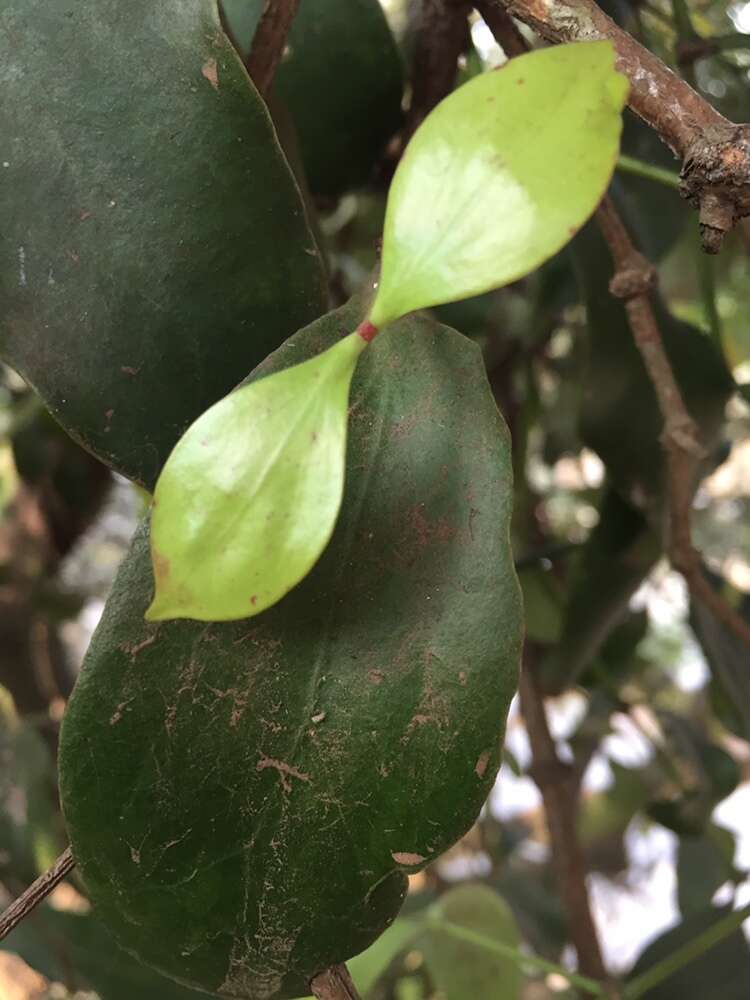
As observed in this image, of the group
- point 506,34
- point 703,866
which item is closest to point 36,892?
point 506,34

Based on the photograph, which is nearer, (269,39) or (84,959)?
(269,39)

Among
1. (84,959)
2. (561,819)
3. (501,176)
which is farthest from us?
(561,819)

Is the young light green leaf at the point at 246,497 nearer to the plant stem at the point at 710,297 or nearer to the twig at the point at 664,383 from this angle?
the twig at the point at 664,383

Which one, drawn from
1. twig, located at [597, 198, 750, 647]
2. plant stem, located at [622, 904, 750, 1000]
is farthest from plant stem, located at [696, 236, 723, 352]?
plant stem, located at [622, 904, 750, 1000]

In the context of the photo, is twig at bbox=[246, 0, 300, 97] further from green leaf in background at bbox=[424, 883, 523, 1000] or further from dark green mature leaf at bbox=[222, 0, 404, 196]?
green leaf in background at bbox=[424, 883, 523, 1000]

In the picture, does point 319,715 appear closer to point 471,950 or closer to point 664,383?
point 664,383

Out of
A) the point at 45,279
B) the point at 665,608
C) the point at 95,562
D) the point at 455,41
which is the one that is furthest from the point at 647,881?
the point at 45,279

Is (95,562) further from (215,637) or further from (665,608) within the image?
(215,637)
